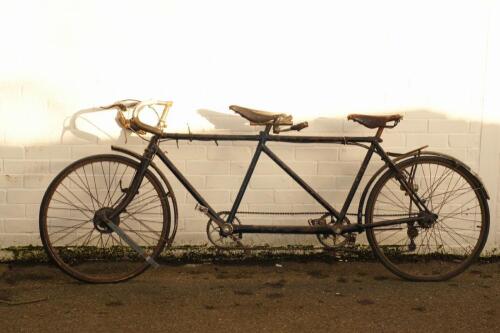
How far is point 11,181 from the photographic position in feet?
15.9

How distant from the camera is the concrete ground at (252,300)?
3789 millimetres

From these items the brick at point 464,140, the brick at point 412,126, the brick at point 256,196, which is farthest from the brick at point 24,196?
the brick at point 464,140

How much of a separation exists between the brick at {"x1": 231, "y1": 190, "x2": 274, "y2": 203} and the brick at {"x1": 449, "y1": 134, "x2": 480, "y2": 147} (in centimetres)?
148

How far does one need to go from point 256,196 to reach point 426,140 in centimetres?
140

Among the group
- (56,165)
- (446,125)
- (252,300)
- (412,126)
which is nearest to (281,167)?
(252,300)

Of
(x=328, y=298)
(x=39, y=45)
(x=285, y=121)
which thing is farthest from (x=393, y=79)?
(x=39, y=45)

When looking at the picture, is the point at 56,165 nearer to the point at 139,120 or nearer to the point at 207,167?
the point at 139,120

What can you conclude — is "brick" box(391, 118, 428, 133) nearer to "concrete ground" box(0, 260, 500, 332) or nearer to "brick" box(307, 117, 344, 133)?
"brick" box(307, 117, 344, 133)

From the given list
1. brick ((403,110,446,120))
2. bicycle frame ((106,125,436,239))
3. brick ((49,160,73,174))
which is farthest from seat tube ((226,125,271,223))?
brick ((49,160,73,174))

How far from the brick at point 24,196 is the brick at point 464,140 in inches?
126

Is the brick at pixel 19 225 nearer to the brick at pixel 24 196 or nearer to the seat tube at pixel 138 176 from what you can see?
the brick at pixel 24 196

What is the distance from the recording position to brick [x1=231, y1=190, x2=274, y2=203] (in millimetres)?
4984

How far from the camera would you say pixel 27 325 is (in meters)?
3.74

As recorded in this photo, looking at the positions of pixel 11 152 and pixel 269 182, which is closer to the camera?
pixel 11 152
